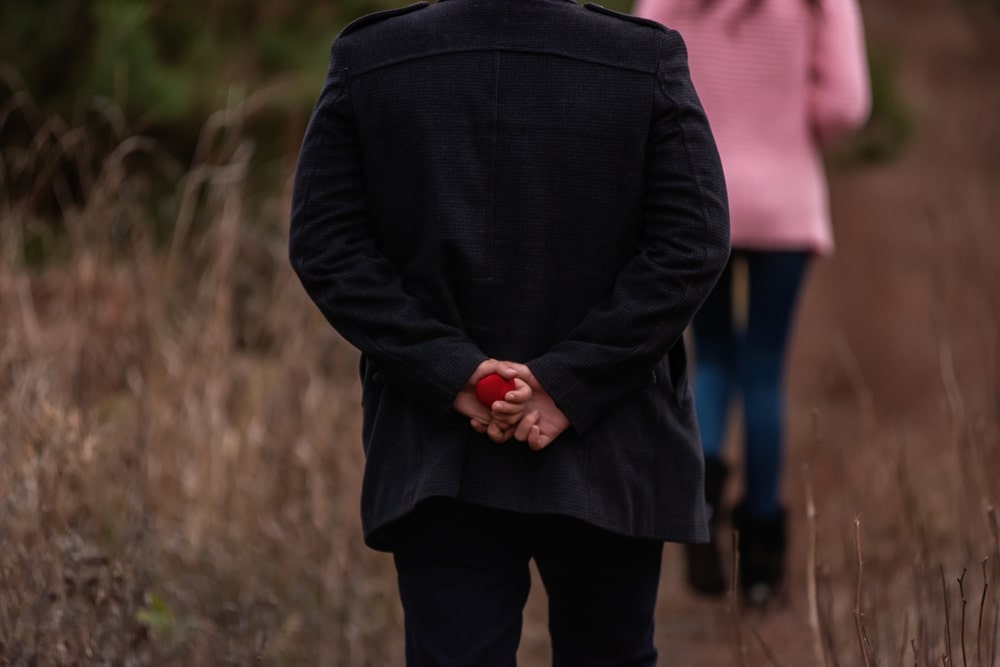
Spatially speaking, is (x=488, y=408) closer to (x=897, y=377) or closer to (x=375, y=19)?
(x=375, y=19)

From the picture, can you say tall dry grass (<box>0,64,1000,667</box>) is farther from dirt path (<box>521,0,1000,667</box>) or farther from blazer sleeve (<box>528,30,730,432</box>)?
blazer sleeve (<box>528,30,730,432</box>)

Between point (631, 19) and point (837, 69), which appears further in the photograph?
point (837, 69)

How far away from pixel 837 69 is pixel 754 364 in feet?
2.31

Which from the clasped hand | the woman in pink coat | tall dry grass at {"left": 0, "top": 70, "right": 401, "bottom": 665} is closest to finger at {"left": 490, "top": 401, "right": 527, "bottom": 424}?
the clasped hand

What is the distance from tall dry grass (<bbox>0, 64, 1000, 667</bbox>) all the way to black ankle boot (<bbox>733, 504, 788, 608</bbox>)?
0.36 feet

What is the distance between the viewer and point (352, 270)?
6.06 feet

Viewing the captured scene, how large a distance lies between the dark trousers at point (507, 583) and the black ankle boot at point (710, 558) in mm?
1517

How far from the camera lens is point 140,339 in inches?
136

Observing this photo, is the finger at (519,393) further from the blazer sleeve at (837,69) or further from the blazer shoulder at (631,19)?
the blazer sleeve at (837,69)

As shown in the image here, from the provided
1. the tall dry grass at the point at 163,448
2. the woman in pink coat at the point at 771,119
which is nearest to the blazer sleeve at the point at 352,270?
the tall dry grass at the point at 163,448

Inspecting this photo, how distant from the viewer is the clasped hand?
70.7 inches

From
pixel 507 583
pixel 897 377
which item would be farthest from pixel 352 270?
pixel 897 377

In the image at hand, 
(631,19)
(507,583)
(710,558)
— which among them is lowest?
(710,558)

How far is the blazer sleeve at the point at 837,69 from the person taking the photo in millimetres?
3270
